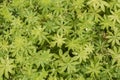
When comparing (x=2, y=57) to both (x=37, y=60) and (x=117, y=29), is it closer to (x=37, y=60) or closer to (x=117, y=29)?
(x=37, y=60)

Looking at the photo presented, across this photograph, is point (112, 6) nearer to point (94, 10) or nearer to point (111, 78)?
point (94, 10)

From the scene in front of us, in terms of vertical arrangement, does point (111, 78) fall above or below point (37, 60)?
below

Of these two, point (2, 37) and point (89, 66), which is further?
point (2, 37)

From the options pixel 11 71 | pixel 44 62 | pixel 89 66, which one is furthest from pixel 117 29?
pixel 11 71

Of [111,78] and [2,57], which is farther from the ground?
[2,57]

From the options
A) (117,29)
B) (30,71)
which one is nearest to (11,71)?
(30,71)

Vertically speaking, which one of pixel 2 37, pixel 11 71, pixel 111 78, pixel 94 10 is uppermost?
pixel 94 10
